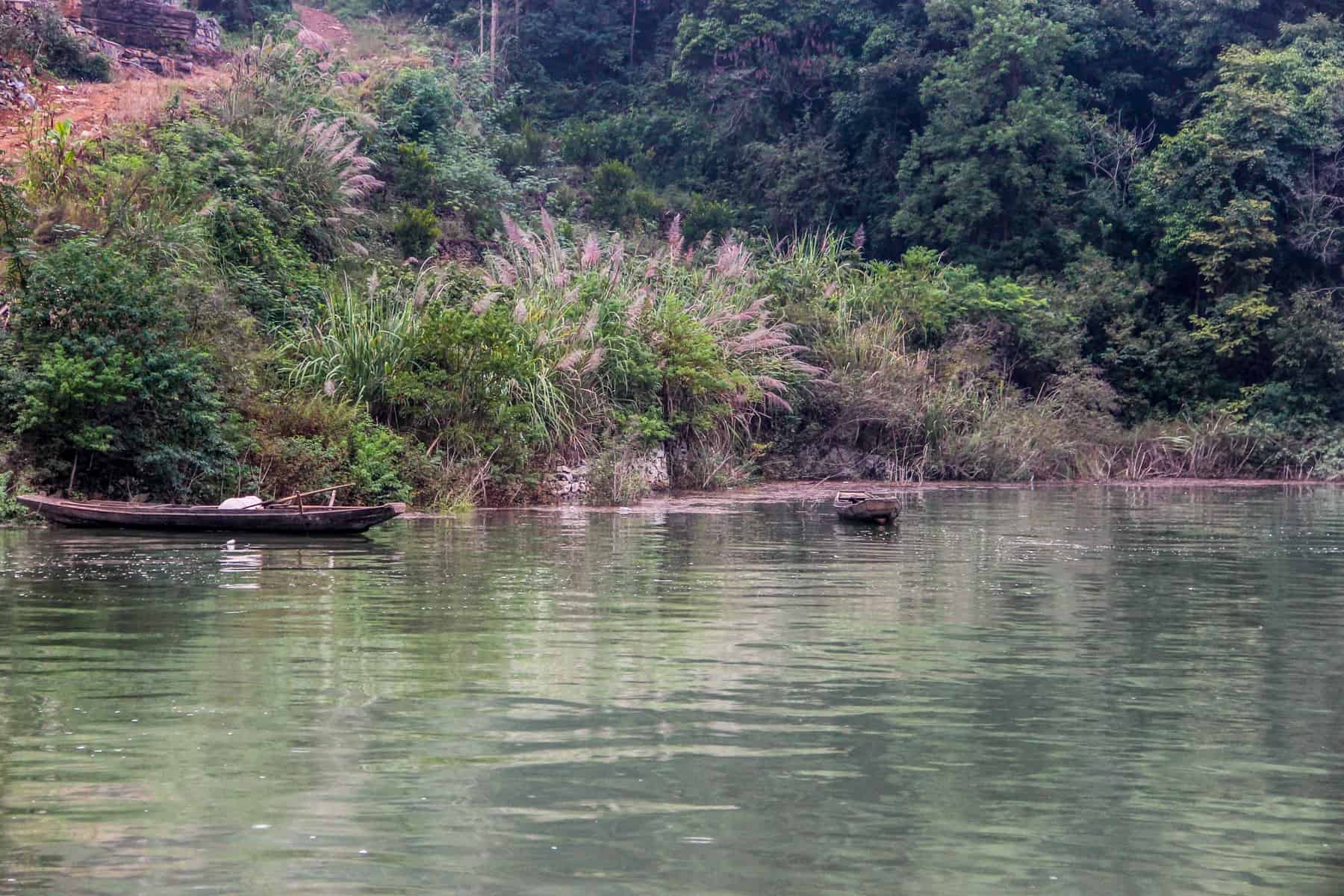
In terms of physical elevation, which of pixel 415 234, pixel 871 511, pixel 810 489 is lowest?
pixel 871 511

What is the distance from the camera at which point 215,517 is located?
58.3 feet

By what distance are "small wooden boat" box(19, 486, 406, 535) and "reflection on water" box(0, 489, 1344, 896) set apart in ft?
8.34

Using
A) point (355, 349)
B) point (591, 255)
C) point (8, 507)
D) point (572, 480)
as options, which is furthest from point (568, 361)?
point (8, 507)

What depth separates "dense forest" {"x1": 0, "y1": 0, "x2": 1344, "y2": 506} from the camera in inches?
854

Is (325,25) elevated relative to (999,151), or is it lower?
elevated

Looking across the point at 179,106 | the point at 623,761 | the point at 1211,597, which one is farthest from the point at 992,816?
the point at 179,106

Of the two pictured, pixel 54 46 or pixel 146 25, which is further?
pixel 146 25

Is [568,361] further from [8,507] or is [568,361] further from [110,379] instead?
[8,507]

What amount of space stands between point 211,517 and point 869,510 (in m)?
8.05

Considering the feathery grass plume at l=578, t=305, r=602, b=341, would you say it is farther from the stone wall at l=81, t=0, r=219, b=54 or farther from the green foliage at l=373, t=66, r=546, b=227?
the stone wall at l=81, t=0, r=219, b=54

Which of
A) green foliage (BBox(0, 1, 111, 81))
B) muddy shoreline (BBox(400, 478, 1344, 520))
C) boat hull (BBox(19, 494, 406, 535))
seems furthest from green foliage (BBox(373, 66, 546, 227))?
boat hull (BBox(19, 494, 406, 535))

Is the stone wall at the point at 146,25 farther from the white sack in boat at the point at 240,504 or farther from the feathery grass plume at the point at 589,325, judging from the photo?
the white sack in boat at the point at 240,504

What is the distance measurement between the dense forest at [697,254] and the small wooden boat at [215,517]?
147 centimetres

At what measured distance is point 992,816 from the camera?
6426mm
